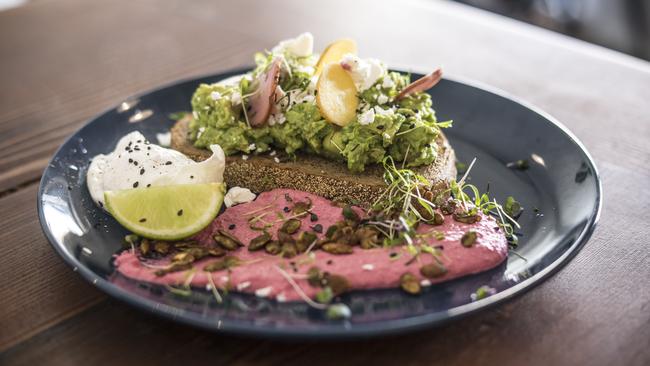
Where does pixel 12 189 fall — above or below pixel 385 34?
below

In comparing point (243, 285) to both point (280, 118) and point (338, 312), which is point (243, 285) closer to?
point (338, 312)

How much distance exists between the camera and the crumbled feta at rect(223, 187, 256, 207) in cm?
220

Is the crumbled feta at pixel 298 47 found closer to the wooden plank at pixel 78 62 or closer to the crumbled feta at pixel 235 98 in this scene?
the crumbled feta at pixel 235 98

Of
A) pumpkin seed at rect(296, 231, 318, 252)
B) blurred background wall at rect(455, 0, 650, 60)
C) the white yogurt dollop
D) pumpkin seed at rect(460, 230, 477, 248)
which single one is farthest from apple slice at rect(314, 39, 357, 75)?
blurred background wall at rect(455, 0, 650, 60)

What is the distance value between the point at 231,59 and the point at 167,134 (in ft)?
3.16

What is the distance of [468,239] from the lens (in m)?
1.79

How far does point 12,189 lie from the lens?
94.3 inches

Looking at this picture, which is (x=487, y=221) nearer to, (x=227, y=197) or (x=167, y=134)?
(x=227, y=197)

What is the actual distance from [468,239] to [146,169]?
3.64 feet

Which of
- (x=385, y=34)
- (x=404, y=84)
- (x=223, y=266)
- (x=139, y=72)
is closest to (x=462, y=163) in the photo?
(x=404, y=84)

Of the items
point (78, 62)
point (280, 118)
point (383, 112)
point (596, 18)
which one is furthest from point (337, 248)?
point (596, 18)

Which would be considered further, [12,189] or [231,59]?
[231,59]

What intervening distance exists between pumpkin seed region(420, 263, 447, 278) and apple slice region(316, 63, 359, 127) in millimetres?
653

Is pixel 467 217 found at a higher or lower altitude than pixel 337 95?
lower
